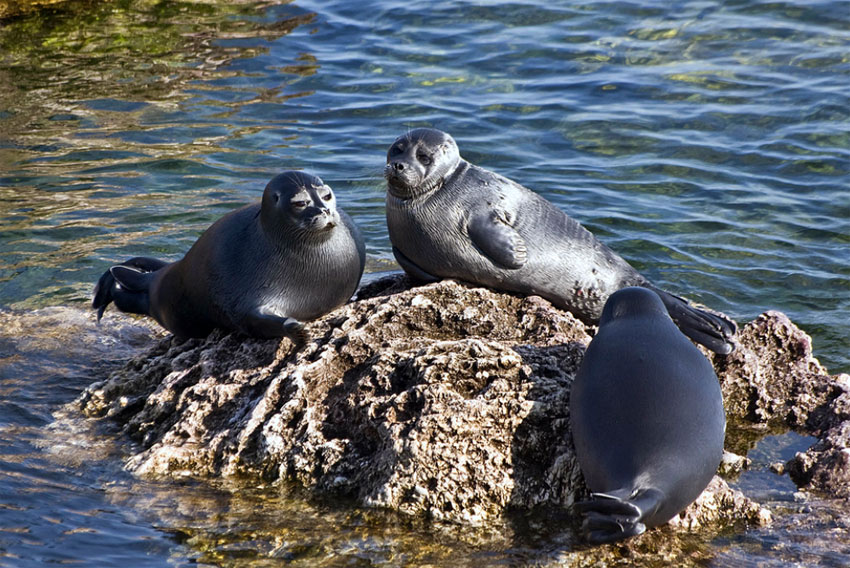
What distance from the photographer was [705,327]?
18.3ft

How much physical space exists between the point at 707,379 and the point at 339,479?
169 centimetres

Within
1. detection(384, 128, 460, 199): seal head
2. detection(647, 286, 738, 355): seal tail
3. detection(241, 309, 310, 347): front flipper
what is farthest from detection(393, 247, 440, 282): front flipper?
detection(647, 286, 738, 355): seal tail

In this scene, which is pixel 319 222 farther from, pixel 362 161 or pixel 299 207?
pixel 362 161

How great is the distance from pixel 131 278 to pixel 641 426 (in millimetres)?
3538

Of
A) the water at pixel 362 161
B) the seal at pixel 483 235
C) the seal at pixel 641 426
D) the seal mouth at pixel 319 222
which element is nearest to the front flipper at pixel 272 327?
the seal mouth at pixel 319 222

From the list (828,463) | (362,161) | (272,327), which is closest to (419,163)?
(272,327)

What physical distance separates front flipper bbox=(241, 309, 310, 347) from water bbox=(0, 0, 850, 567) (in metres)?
0.87

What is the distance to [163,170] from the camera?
10.4m

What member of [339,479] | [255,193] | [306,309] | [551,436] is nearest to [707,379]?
[551,436]

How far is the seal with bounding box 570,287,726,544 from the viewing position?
13.0ft

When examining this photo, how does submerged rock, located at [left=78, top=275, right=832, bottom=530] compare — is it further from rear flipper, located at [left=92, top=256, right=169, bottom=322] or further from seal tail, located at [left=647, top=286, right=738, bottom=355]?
rear flipper, located at [left=92, top=256, right=169, bottom=322]

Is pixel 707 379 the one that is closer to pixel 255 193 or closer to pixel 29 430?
pixel 29 430

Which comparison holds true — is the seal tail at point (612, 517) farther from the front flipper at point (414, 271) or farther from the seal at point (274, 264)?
the front flipper at point (414, 271)

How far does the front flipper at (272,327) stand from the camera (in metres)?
5.20
